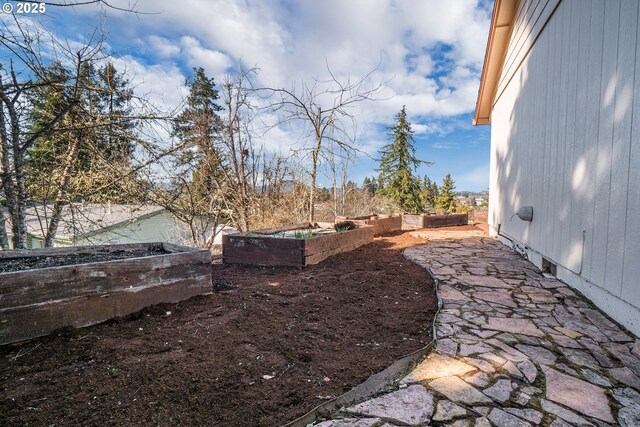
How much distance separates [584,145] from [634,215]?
1.06m

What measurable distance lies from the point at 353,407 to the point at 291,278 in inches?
84.8

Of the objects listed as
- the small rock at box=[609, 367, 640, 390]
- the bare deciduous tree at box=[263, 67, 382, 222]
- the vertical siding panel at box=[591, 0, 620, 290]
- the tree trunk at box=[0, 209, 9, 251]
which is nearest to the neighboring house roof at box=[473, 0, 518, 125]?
the bare deciduous tree at box=[263, 67, 382, 222]

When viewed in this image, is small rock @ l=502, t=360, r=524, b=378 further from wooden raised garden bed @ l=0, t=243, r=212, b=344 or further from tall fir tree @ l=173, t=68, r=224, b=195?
tall fir tree @ l=173, t=68, r=224, b=195

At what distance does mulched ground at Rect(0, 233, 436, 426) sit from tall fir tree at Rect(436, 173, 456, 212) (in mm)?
14482

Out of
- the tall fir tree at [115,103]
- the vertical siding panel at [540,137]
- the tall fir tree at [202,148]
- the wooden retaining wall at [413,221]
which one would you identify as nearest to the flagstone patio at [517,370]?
the vertical siding panel at [540,137]

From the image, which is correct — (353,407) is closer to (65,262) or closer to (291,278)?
(291,278)

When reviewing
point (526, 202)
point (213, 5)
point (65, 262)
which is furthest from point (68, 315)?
point (526, 202)

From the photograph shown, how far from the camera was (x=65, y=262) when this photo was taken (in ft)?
7.83

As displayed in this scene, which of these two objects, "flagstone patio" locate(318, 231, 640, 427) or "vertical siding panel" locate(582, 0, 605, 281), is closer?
"flagstone patio" locate(318, 231, 640, 427)

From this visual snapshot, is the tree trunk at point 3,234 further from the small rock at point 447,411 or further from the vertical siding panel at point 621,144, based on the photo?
the vertical siding panel at point 621,144

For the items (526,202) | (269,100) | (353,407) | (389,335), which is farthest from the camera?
(269,100)

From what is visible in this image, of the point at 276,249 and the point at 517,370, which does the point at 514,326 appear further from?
the point at 276,249

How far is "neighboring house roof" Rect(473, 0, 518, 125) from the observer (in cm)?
589

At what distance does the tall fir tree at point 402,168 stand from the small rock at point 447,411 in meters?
17.0
